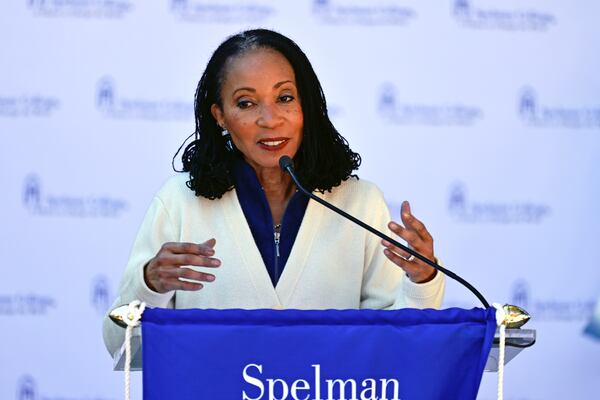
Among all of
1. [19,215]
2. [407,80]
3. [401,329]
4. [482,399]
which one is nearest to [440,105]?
[407,80]

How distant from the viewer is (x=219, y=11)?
13.5ft

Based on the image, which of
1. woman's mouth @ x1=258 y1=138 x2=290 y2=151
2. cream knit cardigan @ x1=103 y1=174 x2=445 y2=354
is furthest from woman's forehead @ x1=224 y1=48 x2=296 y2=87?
cream knit cardigan @ x1=103 y1=174 x2=445 y2=354

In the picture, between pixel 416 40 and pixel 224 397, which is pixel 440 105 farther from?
pixel 224 397

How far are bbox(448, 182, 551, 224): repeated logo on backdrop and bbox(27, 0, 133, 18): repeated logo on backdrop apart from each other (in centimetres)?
133

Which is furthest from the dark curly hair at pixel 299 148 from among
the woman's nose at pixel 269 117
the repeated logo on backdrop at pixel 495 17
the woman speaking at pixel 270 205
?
the repeated logo on backdrop at pixel 495 17

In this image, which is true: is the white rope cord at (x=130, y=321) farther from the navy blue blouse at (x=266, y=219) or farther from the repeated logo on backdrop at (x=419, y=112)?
the repeated logo on backdrop at (x=419, y=112)

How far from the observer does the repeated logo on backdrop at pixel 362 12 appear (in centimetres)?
414

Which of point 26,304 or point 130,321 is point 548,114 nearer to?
point 26,304

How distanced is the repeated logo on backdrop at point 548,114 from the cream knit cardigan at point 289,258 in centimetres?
178

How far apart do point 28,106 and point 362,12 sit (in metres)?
1.22

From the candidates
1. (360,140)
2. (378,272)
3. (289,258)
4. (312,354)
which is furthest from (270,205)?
(360,140)

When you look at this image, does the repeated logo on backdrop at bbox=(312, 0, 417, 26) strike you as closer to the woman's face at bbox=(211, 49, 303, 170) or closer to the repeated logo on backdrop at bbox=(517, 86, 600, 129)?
the repeated logo on backdrop at bbox=(517, 86, 600, 129)

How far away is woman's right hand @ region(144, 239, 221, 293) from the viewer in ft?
6.37

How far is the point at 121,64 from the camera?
4113 mm
